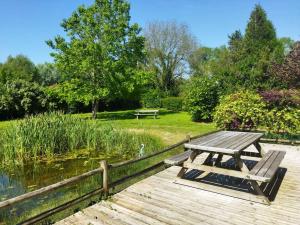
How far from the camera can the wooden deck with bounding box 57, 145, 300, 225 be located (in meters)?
4.95

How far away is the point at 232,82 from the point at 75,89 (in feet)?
40.1

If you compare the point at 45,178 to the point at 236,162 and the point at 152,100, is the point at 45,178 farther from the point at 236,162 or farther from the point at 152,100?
the point at 152,100

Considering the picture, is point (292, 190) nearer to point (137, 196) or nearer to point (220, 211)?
point (220, 211)

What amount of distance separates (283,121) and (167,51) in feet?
105

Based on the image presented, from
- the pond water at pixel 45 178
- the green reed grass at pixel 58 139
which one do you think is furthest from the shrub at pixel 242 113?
the pond water at pixel 45 178

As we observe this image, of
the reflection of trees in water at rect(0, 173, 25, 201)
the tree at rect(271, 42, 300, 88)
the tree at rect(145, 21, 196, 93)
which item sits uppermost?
the tree at rect(145, 21, 196, 93)

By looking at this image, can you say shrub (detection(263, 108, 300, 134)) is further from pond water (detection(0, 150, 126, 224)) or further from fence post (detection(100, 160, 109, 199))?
fence post (detection(100, 160, 109, 199))

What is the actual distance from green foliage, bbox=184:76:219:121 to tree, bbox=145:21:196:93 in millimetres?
20580

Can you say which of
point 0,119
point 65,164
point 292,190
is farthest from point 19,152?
point 0,119

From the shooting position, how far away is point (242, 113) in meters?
13.2

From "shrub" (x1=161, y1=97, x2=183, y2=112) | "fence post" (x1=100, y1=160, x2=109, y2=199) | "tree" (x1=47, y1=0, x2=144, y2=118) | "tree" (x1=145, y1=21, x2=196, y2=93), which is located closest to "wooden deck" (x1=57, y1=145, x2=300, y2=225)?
"fence post" (x1=100, y1=160, x2=109, y2=199)

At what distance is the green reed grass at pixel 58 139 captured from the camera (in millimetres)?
10320

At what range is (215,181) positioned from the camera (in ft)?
22.7

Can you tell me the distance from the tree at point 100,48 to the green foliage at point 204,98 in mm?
5332
